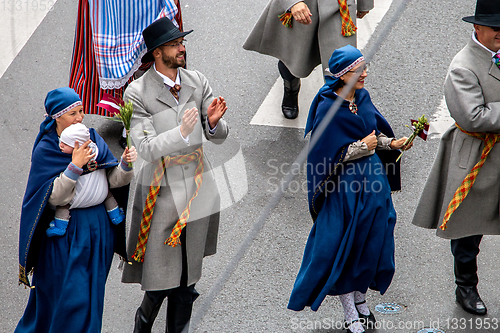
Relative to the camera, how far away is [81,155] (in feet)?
13.7

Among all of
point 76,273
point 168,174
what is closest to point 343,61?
point 168,174

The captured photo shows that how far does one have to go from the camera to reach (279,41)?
644 cm

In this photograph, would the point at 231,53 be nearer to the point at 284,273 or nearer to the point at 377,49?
the point at 377,49

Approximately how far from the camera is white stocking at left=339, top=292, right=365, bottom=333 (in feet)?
15.8

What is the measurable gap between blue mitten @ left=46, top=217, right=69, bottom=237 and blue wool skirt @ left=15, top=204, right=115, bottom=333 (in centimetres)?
4

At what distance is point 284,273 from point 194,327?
837 millimetres

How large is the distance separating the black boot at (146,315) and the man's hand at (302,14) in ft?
8.37

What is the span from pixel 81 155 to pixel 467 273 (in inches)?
110

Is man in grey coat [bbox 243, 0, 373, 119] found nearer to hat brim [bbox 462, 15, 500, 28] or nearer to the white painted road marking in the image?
the white painted road marking

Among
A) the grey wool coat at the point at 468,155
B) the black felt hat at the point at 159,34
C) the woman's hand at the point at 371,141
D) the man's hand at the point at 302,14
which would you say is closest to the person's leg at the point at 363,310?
the grey wool coat at the point at 468,155

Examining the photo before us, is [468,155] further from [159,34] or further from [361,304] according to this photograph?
[159,34]

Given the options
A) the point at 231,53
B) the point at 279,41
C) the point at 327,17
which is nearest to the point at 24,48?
the point at 231,53

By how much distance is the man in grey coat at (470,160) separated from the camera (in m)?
4.55

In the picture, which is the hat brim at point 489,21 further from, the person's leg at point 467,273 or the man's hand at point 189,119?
the man's hand at point 189,119
